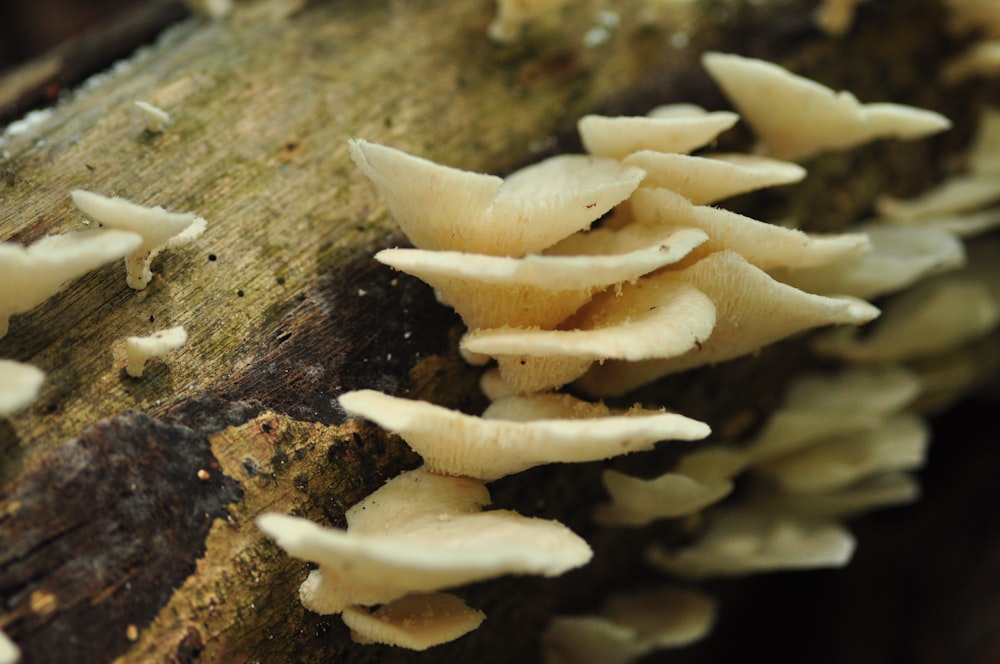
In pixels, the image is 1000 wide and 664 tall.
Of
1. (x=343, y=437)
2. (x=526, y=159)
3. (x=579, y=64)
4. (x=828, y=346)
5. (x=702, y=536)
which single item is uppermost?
(x=579, y=64)

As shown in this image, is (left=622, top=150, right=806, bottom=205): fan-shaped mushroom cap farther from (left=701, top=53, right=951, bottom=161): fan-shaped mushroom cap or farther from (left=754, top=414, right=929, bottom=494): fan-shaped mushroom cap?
(left=754, top=414, right=929, bottom=494): fan-shaped mushroom cap

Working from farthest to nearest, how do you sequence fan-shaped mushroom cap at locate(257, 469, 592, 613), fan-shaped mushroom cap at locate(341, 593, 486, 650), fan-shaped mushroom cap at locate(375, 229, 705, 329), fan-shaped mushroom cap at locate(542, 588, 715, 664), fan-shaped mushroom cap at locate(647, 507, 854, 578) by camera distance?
1. fan-shaped mushroom cap at locate(647, 507, 854, 578)
2. fan-shaped mushroom cap at locate(542, 588, 715, 664)
3. fan-shaped mushroom cap at locate(341, 593, 486, 650)
4. fan-shaped mushroom cap at locate(375, 229, 705, 329)
5. fan-shaped mushroom cap at locate(257, 469, 592, 613)

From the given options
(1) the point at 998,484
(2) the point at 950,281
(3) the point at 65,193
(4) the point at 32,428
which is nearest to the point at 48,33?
(3) the point at 65,193

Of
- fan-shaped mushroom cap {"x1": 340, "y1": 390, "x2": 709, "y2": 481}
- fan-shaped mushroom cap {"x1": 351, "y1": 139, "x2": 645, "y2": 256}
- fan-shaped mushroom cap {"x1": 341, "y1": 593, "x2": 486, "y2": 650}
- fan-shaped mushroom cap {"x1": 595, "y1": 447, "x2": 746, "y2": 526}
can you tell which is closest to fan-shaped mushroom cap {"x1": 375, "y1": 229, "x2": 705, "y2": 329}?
fan-shaped mushroom cap {"x1": 351, "y1": 139, "x2": 645, "y2": 256}

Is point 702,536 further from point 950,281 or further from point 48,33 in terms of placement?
point 48,33

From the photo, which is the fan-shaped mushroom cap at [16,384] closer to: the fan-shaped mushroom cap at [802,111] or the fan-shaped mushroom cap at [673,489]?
the fan-shaped mushroom cap at [673,489]

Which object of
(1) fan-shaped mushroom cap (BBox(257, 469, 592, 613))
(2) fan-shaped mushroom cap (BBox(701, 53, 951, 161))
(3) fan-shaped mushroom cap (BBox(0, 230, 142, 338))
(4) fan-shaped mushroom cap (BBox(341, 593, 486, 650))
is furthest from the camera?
(2) fan-shaped mushroom cap (BBox(701, 53, 951, 161))
